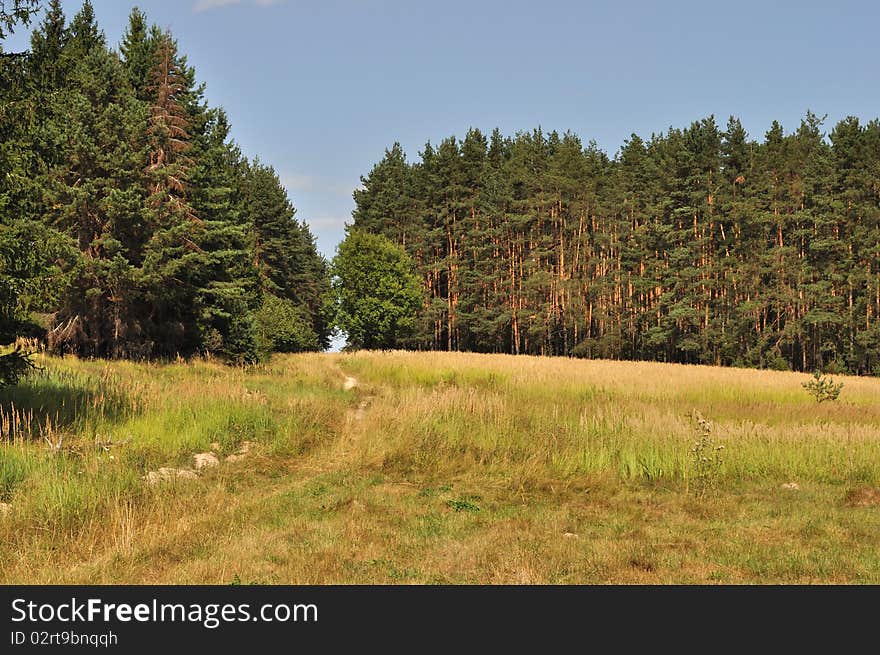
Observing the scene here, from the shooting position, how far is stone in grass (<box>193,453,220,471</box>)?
31.7ft

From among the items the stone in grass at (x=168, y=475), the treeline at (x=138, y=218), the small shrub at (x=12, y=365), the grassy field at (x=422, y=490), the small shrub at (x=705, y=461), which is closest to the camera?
the grassy field at (x=422, y=490)

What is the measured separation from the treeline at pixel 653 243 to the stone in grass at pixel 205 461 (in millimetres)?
38069

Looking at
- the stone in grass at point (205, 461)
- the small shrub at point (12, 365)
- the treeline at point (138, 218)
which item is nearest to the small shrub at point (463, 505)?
the stone in grass at point (205, 461)

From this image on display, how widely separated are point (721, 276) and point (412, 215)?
28.4 metres

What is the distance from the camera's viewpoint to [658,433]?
1124cm

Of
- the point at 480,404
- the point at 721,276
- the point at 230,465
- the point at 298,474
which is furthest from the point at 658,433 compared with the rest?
the point at 721,276

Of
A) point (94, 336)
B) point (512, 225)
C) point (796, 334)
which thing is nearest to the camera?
point (94, 336)

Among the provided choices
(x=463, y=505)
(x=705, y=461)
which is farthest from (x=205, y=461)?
(x=705, y=461)

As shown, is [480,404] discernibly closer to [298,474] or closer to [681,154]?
[298,474]

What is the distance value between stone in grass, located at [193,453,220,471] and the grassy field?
175 millimetres

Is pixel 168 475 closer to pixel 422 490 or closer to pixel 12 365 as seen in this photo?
pixel 12 365

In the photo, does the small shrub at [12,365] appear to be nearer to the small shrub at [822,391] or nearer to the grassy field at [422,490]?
the grassy field at [422,490]

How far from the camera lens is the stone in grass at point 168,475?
8.45 meters

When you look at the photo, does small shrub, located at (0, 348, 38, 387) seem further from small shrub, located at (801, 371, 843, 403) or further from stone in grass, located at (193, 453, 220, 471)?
small shrub, located at (801, 371, 843, 403)
